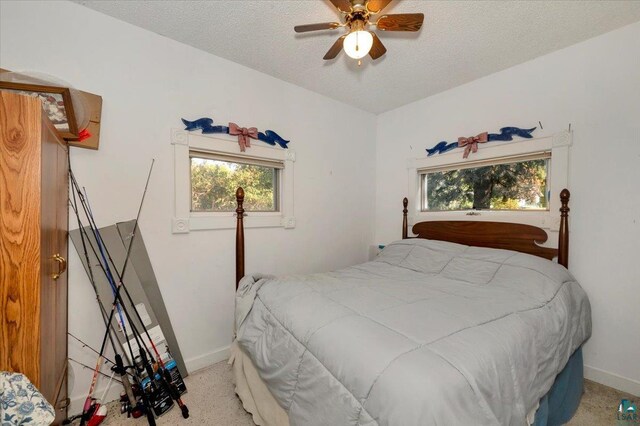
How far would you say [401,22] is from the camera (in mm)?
1580

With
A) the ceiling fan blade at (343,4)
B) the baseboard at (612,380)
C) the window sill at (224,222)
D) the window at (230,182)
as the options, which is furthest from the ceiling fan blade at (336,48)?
the baseboard at (612,380)

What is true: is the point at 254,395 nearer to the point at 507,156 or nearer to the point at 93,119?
the point at 93,119

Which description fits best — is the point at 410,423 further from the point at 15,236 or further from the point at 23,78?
the point at 23,78

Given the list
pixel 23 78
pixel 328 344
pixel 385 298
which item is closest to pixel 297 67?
pixel 23 78

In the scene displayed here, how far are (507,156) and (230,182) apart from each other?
251cm

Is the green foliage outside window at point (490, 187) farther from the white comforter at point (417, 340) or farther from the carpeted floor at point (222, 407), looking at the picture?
the carpeted floor at point (222, 407)

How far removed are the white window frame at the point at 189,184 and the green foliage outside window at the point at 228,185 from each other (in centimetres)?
9

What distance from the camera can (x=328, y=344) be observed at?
113cm

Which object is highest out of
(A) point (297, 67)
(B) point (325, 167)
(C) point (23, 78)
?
(A) point (297, 67)

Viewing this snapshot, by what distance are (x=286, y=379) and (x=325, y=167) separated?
220 centimetres

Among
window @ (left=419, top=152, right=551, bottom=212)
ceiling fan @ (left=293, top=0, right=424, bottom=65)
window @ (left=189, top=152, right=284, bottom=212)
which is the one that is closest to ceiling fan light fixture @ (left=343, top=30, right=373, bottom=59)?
ceiling fan @ (left=293, top=0, right=424, bottom=65)

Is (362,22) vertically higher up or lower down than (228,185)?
higher up

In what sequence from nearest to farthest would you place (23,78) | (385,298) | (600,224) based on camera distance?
(23,78) → (385,298) → (600,224)

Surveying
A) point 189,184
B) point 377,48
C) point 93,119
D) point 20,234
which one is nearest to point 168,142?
point 189,184
